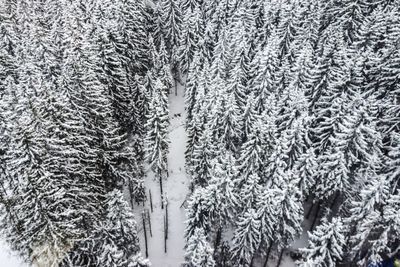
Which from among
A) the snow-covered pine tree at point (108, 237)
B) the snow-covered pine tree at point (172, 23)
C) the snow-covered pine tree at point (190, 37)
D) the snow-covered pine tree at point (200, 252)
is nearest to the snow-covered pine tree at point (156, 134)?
the snow-covered pine tree at point (108, 237)

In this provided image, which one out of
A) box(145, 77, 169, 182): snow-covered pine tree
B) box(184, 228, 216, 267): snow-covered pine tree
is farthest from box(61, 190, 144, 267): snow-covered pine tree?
box(145, 77, 169, 182): snow-covered pine tree

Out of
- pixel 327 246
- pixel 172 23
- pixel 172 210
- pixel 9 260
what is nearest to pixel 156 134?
pixel 172 210

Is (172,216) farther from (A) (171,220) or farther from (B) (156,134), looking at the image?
(B) (156,134)

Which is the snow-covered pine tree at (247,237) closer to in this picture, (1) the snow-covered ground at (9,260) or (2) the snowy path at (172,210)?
(2) the snowy path at (172,210)

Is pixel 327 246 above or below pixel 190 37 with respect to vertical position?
below

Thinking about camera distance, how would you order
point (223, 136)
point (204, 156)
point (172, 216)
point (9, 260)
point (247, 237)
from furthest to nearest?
1. point (172, 216)
2. point (223, 136)
3. point (204, 156)
4. point (9, 260)
5. point (247, 237)

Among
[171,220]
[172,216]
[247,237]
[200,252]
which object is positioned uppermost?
[200,252]
